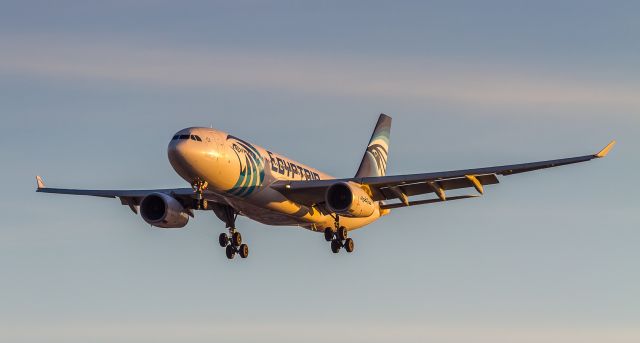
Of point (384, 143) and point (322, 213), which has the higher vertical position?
point (384, 143)

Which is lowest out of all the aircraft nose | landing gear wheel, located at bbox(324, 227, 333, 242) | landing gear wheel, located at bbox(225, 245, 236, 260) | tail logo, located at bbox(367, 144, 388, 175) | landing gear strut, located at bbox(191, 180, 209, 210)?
landing gear strut, located at bbox(191, 180, 209, 210)

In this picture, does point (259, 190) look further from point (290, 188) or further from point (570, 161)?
point (570, 161)

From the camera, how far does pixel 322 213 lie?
4994 cm

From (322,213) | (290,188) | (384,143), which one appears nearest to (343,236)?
(322,213)

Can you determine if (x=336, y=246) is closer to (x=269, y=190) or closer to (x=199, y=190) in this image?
(x=269, y=190)

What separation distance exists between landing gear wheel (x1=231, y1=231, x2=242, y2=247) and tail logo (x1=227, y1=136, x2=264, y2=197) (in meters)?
5.92

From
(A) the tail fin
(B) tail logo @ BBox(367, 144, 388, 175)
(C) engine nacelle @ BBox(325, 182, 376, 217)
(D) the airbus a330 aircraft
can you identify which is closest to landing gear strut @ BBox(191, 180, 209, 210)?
(D) the airbus a330 aircraft

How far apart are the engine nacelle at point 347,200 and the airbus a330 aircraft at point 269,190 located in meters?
0.04

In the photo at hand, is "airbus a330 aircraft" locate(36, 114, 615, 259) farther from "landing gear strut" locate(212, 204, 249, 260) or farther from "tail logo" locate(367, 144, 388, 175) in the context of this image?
"tail logo" locate(367, 144, 388, 175)

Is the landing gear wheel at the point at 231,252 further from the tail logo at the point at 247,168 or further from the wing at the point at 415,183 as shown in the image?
the tail logo at the point at 247,168

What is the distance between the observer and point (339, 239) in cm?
5056

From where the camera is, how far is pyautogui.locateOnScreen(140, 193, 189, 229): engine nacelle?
49125mm

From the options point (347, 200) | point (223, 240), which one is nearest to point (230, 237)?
point (223, 240)

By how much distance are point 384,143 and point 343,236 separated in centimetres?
1523
